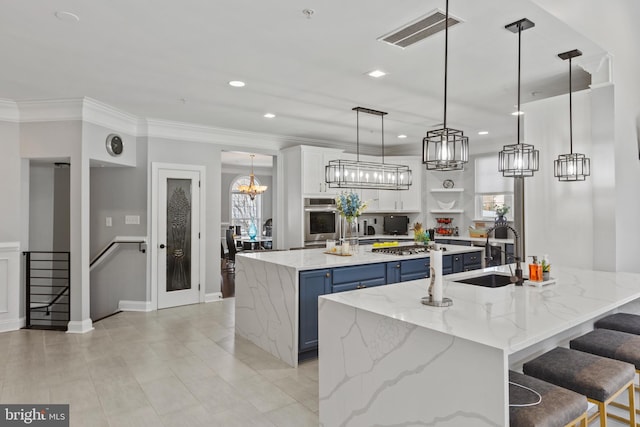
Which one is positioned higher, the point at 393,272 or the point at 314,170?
the point at 314,170

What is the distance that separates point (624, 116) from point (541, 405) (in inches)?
122

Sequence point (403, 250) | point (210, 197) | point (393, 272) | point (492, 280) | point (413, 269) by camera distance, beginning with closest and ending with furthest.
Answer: point (492, 280), point (393, 272), point (413, 269), point (403, 250), point (210, 197)

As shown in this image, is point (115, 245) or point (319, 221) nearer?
point (115, 245)

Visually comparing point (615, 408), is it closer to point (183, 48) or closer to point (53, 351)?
point (183, 48)

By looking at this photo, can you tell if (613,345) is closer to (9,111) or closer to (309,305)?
(309,305)

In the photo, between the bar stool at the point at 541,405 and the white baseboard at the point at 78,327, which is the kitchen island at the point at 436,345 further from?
the white baseboard at the point at 78,327

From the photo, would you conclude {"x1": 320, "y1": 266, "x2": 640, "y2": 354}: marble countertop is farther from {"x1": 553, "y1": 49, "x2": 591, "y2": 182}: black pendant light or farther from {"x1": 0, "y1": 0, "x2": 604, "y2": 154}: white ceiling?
{"x1": 0, "y1": 0, "x2": 604, "y2": 154}: white ceiling

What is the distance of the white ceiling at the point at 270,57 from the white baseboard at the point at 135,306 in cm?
259

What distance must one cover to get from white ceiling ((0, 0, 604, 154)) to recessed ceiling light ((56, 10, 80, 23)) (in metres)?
0.04

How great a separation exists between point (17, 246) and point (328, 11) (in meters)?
4.56

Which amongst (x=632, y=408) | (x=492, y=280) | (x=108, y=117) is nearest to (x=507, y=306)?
(x=632, y=408)

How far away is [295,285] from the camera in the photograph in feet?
11.4

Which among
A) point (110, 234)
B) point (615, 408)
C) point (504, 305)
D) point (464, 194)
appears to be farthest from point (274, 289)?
point (464, 194)

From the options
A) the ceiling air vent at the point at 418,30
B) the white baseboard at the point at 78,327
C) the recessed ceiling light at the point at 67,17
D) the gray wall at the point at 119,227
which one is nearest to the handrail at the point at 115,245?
the gray wall at the point at 119,227
